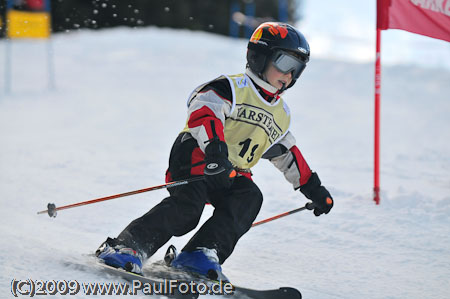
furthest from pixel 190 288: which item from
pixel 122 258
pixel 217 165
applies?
pixel 217 165

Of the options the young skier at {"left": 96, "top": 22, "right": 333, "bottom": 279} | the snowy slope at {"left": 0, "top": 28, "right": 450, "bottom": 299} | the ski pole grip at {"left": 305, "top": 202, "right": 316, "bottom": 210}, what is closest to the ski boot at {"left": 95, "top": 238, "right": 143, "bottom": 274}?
the young skier at {"left": 96, "top": 22, "right": 333, "bottom": 279}

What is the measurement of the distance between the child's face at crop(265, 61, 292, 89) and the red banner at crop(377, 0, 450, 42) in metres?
2.05

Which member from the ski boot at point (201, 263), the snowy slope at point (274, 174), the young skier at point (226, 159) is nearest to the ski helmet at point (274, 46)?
the young skier at point (226, 159)

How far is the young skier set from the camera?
10.0 feet

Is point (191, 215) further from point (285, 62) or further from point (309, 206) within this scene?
point (285, 62)

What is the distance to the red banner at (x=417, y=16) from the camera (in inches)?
193

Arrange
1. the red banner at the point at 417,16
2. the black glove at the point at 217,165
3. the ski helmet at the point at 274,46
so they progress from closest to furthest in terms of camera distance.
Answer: the black glove at the point at 217,165
the ski helmet at the point at 274,46
the red banner at the point at 417,16

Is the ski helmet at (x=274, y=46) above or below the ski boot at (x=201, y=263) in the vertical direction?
above

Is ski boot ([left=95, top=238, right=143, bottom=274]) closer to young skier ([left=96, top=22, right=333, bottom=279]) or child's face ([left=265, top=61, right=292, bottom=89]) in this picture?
young skier ([left=96, top=22, right=333, bottom=279])

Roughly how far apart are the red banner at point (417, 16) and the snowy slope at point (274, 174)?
4.85 feet

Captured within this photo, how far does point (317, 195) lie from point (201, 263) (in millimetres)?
961

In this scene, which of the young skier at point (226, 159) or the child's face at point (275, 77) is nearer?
the young skier at point (226, 159)

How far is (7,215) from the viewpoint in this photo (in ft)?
14.6

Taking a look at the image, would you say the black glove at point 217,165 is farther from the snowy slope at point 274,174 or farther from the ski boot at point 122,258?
the snowy slope at point 274,174
